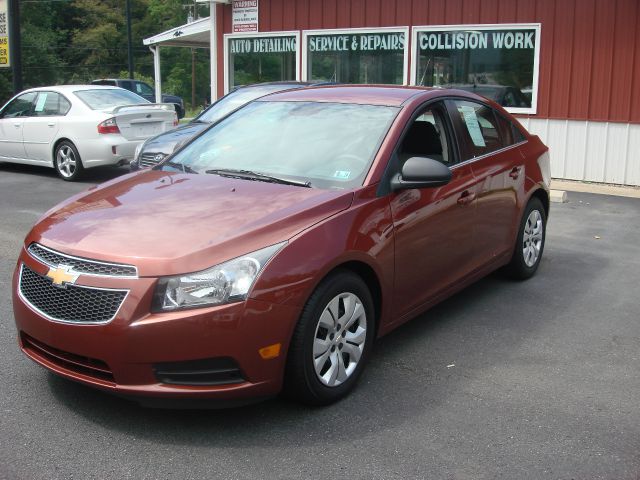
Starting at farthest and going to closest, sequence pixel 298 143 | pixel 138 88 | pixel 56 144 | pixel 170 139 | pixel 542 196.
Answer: pixel 138 88
pixel 56 144
pixel 170 139
pixel 542 196
pixel 298 143

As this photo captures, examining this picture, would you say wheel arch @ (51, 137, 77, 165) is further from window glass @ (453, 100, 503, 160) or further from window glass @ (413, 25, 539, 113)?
window glass @ (453, 100, 503, 160)

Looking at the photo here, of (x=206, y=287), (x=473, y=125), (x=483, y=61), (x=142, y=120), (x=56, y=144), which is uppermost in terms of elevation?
(x=483, y=61)

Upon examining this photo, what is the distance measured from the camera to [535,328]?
16.9ft

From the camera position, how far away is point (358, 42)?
45.0 feet

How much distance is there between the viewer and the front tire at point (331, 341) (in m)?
3.61

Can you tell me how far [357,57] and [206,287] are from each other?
36.7ft

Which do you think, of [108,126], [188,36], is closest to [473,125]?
[108,126]

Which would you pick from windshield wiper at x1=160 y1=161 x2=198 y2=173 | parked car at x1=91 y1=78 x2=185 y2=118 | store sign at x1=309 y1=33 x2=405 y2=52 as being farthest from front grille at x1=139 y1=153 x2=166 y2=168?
parked car at x1=91 y1=78 x2=185 y2=118

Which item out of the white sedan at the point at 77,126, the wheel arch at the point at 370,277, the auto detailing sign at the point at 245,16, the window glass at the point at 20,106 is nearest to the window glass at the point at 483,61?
the auto detailing sign at the point at 245,16

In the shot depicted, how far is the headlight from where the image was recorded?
10.9 feet

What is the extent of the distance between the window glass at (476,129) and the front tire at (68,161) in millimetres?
7686

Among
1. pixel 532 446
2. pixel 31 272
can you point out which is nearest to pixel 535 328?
pixel 532 446

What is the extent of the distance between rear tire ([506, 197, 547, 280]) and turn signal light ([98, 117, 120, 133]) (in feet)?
23.5

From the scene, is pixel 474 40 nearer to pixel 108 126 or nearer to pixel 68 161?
pixel 108 126
